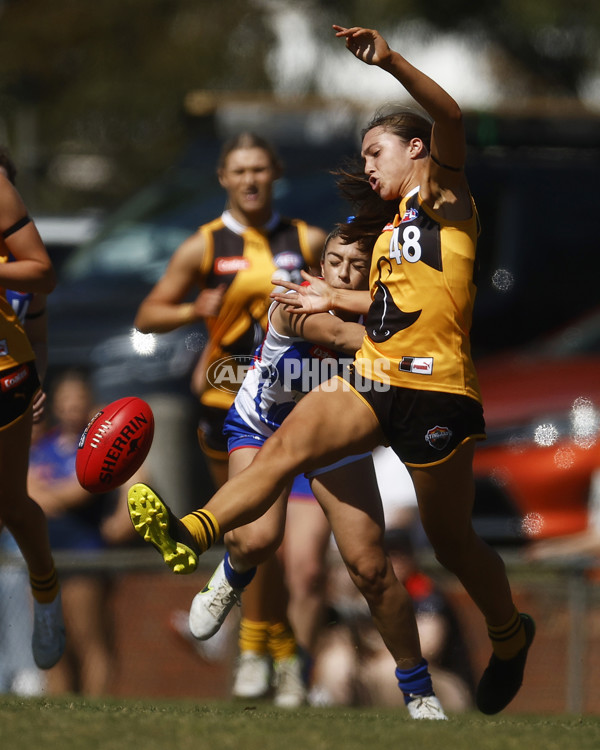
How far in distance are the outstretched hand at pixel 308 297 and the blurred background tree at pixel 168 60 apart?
18.6 metres

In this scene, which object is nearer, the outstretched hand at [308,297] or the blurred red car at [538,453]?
the outstretched hand at [308,297]

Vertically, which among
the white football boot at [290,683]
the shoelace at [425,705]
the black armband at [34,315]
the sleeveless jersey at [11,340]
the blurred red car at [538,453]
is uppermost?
the sleeveless jersey at [11,340]

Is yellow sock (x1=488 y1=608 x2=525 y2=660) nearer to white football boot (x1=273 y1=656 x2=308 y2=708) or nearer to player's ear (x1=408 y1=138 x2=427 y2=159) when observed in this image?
white football boot (x1=273 y1=656 x2=308 y2=708)

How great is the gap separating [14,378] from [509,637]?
89.6 inches

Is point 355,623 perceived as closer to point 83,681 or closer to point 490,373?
point 83,681

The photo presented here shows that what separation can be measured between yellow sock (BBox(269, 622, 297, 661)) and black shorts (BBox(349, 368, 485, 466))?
1.66 meters

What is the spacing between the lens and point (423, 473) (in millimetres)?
5488

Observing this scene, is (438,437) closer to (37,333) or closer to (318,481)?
(318,481)

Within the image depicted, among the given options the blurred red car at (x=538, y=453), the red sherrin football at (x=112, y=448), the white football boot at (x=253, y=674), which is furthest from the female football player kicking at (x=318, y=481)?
the blurred red car at (x=538, y=453)

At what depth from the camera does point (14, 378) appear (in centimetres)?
595

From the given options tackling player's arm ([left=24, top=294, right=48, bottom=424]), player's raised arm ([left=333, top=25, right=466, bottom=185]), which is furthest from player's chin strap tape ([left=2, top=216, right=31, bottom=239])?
player's raised arm ([left=333, top=25, right=466, bottom=185])

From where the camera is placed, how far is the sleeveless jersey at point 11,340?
19.5 ft

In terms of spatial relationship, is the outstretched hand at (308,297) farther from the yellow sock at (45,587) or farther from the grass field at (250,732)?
the yellow sock at (45,587)

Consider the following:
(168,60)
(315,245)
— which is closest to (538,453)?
(315,245)
